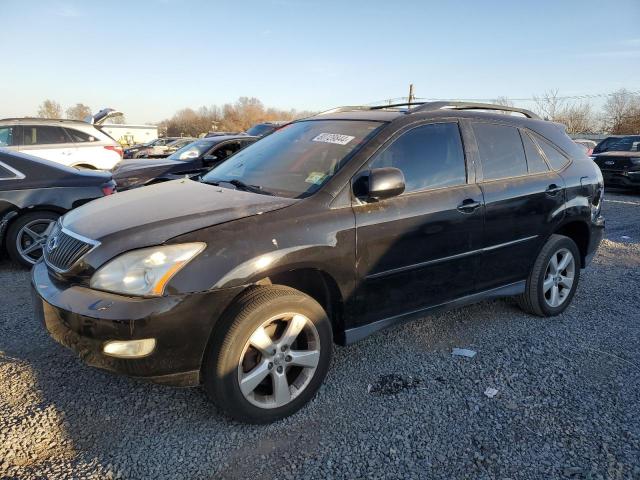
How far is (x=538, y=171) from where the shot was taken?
388cm

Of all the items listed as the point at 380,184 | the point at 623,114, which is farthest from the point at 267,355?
the point at 623,114

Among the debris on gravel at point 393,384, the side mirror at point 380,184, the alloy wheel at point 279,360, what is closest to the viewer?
the alloy wheel at point 279,360

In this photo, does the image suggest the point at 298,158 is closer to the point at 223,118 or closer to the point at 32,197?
the point at 32,197

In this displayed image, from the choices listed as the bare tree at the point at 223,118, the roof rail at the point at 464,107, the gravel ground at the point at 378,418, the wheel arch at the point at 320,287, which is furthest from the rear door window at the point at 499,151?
the bare tree at the point at 223,118

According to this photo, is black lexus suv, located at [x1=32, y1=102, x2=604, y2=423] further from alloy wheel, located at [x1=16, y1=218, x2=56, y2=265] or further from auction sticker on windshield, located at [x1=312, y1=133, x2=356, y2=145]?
alloy wheel, located at [x1=16, y1=218, x2=56, y2=265]

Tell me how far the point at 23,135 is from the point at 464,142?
1010 cm

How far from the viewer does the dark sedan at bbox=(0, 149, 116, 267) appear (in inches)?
200

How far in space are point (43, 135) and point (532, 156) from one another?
404 inches

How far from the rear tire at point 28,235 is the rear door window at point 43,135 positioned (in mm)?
6092

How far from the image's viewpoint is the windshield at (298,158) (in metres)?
3.01

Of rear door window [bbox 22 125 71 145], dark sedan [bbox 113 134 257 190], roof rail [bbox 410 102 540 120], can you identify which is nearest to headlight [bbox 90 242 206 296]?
roof rail [bbox 410 102 540 120]

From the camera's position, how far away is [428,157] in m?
3.27

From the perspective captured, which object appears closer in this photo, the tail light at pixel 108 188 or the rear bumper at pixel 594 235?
the rear bumper at pixel 594 235

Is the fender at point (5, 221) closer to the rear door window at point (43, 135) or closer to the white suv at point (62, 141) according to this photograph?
the white suv at point (62, 141)
